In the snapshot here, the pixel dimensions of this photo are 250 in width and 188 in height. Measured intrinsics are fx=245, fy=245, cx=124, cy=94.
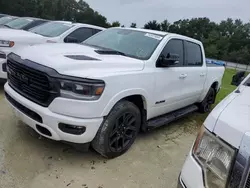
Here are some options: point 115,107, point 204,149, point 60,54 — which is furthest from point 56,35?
point 204,149

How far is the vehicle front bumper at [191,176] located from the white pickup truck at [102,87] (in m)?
1.34

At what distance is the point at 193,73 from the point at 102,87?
2564 millimetres

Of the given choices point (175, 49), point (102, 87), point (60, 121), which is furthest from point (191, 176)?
point (175, 49)

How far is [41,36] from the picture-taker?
629 cm

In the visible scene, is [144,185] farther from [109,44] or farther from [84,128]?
[109,44]

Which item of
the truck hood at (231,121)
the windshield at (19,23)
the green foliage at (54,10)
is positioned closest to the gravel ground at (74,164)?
the truck hood at (231,121)

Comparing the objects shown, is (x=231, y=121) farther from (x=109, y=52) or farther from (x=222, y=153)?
(x=109, y=52)

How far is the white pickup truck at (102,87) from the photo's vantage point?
9.12ft

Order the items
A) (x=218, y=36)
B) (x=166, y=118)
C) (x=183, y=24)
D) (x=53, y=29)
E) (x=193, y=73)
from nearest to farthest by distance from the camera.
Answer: (x=166, y=118) → (x=193, y=73) → (x=53, y=29) → (x=218, y=36) → (x=183, y=24)

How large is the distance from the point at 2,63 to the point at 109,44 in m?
2.35

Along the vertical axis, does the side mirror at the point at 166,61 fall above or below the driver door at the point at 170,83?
above

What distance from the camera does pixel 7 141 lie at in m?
3.43

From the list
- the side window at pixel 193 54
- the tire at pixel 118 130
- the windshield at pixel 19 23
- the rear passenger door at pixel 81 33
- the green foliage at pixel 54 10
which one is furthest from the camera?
the green foliage at pixel 54 10

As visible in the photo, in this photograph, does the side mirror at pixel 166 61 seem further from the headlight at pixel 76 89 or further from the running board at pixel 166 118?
the headlight at pixel 76 89
